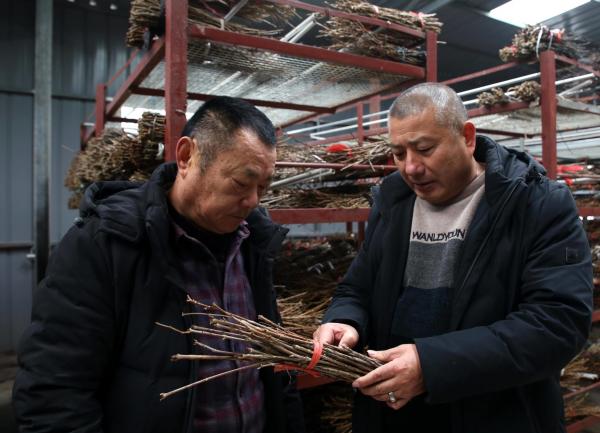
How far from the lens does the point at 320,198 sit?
3080 millimetres

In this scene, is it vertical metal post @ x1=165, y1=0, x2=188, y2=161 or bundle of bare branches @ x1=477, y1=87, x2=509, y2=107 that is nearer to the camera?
vertical metal post @ x1=165, y1=0, x2=188, y2=161

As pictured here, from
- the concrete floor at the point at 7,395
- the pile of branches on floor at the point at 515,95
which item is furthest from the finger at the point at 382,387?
the concrete floor at the point at 7,395

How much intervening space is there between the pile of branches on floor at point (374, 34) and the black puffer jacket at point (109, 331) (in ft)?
6.15

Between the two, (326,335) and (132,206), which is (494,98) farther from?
(132,206)

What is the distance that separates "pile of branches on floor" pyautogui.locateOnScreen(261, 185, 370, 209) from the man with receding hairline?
129 cm

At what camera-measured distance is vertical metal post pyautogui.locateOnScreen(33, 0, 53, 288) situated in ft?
13.3

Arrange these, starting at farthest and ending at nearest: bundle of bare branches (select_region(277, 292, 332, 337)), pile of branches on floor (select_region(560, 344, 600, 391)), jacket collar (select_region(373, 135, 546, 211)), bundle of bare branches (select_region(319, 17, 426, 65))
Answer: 1. pile of branches on floor (select_region(560, 344, 600, 391))
2. bundle of bare branches (select_region(319, 17, 426, 65))
3. bundle of bare branches (select_region(277, 292, 332, 337))
4. jacket collar (select_region(373, 135, 546, 211))

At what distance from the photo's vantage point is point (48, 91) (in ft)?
13.2

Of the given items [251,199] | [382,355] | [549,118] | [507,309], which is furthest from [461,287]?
[549,118]

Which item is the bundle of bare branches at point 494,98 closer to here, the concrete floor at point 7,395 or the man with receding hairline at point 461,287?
the man with receding hairline at point 461,287

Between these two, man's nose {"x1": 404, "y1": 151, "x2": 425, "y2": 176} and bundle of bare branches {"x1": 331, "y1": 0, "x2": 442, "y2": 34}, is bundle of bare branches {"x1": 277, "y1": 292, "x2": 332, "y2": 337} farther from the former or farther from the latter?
bundle of bare branches {"x1": 331, "y1": 0, "x2": 442, "y2": 34}

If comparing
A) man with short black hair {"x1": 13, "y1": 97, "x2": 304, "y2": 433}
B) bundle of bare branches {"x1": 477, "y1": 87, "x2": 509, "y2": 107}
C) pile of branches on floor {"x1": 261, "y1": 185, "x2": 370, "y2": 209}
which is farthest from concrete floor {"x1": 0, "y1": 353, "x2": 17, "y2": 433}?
bundle of bare branches {"x1": 477, "y1": 87, "x2": 509, "y2": 107}

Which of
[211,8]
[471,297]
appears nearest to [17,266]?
[211,8]

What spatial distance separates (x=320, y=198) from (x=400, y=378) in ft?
6.65
